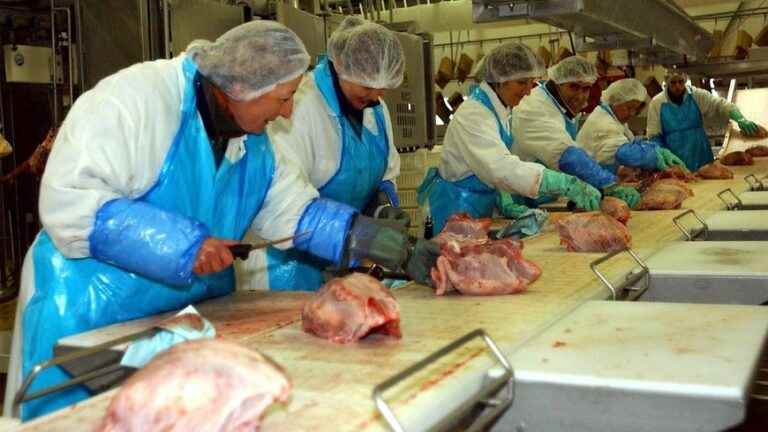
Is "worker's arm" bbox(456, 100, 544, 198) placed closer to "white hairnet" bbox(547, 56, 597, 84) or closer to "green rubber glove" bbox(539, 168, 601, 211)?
"green rubber glove" bbox(539, 168, 601, 211)

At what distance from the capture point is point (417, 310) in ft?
8.63

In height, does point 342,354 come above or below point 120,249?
below

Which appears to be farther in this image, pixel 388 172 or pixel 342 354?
pixel 388 172

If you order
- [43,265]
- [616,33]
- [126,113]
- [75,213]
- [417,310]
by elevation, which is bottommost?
[417,310]

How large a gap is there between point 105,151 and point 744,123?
8.43 meters

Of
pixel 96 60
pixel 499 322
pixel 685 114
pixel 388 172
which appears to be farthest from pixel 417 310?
pixel 685 114

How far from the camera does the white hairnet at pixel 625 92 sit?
304 inches

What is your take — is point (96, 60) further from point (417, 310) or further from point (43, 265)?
point (417, 310)

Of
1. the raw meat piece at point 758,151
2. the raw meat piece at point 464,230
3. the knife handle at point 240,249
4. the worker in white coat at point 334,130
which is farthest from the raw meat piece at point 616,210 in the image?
the raw meat piece at point 758,151

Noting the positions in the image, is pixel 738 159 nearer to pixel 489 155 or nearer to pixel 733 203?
pixel 733 203

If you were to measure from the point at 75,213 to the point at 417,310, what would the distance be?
1.08m

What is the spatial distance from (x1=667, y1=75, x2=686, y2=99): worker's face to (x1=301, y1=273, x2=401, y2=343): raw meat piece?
7.57m

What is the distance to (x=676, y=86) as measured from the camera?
29.5 ft

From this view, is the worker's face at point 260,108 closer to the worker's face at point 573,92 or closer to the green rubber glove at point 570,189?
the green rubber glove at point 570,189
